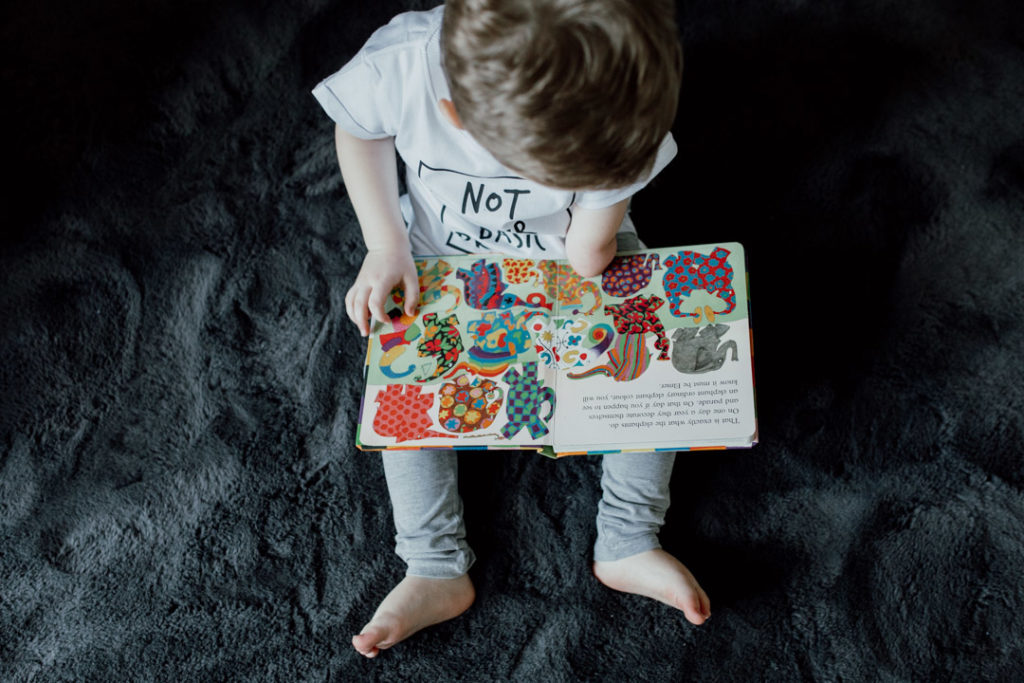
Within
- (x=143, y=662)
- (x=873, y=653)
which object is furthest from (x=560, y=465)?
(x=143, y=662)

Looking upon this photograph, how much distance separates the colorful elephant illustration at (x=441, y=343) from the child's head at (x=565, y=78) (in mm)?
226

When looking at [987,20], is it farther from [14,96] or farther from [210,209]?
[14,96]

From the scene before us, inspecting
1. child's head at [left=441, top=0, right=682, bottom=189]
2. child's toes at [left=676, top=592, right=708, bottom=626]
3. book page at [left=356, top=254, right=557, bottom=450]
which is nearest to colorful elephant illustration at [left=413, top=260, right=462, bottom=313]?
book page at [left=356, top=254, right=557, bottom=450]

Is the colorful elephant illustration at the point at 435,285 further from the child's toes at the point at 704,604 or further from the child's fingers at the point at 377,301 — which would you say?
the child's toes at the point at 704,604

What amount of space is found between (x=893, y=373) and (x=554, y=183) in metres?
0.48

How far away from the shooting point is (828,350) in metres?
0.82

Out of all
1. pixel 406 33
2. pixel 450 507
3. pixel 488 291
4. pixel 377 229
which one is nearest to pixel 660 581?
pixel 450 507

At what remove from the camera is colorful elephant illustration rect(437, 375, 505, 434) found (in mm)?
661

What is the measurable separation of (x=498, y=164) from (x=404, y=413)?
→ 0.21 meters

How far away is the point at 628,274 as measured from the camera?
70 cm

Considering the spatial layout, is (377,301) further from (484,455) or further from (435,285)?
(484,455)

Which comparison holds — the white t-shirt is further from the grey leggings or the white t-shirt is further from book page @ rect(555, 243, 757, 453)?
the grey leggings

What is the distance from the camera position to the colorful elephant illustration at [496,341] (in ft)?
2.22

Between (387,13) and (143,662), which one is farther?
(387,13)
